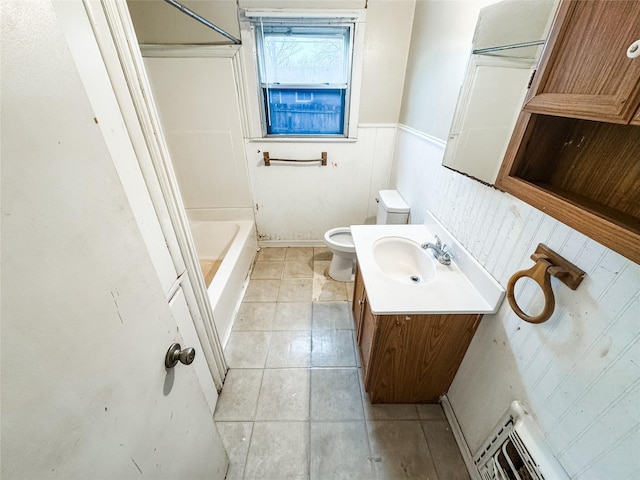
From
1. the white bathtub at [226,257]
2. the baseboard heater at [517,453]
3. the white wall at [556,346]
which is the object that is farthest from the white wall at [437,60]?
the white bathtub at [226,257]

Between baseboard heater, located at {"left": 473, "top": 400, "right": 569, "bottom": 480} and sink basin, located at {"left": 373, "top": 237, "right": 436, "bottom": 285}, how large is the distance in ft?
2.28

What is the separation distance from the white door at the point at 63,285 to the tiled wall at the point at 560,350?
3.67ft

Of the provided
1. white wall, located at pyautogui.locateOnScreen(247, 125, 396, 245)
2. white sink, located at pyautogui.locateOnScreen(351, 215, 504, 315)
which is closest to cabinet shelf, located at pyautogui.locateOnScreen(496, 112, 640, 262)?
white sink, located at pyautogui.locateOnScreen(351, 215, 504, 315)

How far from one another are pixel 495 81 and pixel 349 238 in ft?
5.23

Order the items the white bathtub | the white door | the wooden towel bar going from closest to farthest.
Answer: the white door
the white bathtub
the wooden towel bar

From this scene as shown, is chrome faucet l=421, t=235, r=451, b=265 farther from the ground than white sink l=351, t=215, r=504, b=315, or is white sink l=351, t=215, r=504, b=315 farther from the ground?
chrome faucet l=421, t=235, r=451, b=265

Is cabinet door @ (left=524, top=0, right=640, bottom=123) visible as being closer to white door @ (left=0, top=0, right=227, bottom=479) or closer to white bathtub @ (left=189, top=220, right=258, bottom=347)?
white door @ (left=0, top=0, right=227, bottom=479)

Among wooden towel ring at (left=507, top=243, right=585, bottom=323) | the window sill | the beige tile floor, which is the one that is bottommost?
the beige tile floor

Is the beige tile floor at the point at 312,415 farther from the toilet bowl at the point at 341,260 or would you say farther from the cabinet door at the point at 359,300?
the toilet bowl at the point at 341,260

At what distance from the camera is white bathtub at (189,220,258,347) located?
175 centimetres

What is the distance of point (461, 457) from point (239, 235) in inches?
85.2

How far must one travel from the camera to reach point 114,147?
2.52 ft

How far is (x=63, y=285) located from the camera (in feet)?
1.34

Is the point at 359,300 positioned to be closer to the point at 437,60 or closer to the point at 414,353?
the point at 414,353
